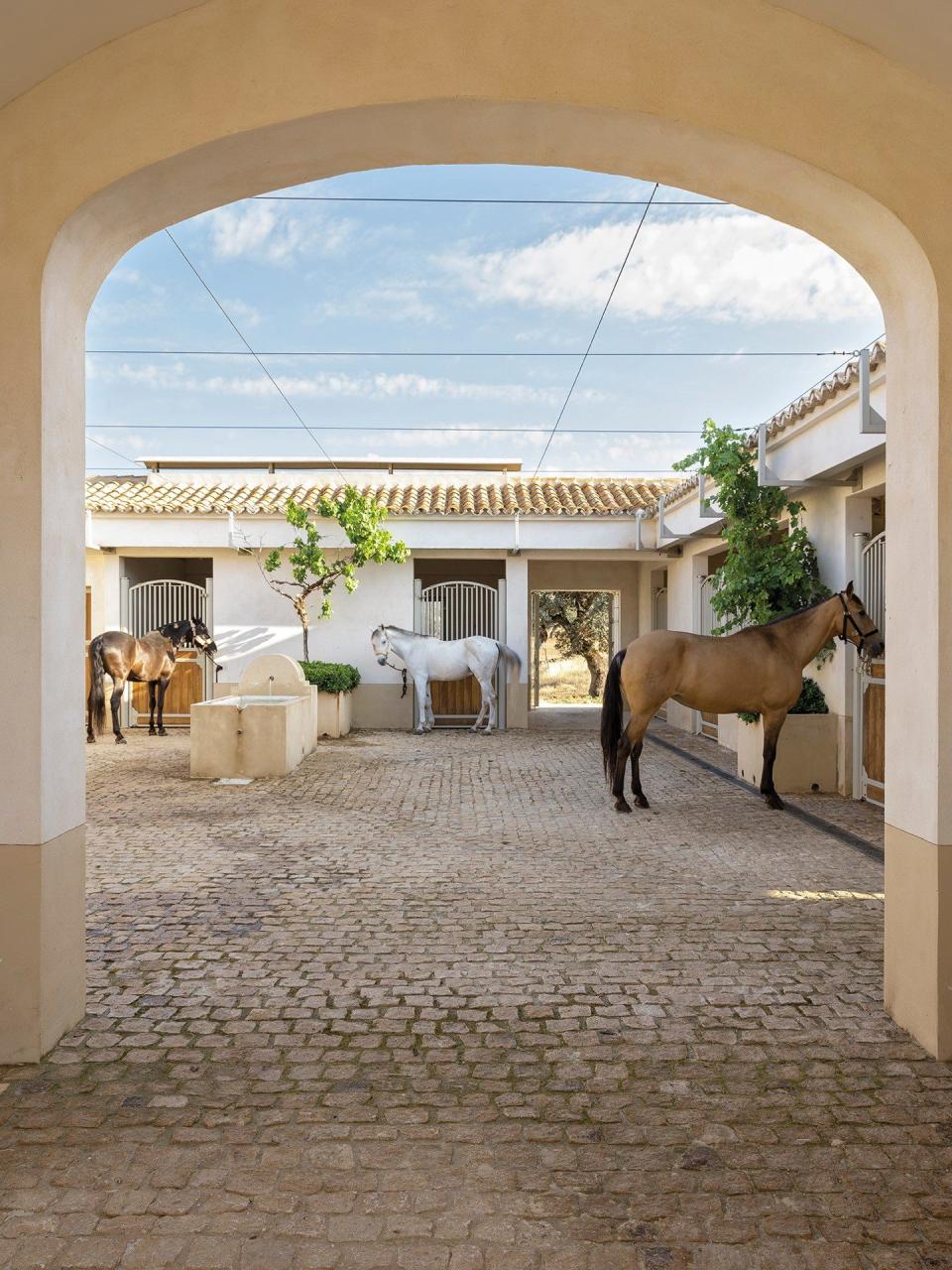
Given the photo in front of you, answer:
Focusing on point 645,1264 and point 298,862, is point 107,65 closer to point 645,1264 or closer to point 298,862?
point 645,1264

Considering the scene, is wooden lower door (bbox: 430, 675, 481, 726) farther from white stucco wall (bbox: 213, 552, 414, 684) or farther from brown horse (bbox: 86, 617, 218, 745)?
brown horse (bbox: 86, 617, 218, 745)

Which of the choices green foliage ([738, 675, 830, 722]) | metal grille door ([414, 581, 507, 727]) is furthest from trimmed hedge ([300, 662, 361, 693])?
green foliage ([738, 675, 830, 722])

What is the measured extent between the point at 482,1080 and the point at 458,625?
41.0 feet

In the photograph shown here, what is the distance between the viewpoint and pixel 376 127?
312 cm

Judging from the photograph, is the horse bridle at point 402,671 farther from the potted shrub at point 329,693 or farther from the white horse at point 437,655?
the potted shrub at point 329,693

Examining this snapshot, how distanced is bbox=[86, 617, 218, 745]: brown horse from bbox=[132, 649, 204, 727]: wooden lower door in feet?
3.33

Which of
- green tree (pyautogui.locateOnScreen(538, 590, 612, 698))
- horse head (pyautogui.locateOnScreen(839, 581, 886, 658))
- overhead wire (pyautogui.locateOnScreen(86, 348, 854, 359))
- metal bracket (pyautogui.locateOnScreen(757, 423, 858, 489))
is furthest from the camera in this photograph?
green tree (pyautogui.locateOnScreen(538, 590, 612, 698))

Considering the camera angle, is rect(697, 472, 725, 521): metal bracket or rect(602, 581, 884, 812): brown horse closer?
rect(602, 581, 884, 812): brown horse

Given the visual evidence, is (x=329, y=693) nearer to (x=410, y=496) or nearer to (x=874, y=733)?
(x=410, y=496)

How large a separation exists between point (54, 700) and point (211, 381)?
13124mm

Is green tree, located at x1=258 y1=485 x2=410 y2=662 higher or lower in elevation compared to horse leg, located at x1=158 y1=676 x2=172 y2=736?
higher

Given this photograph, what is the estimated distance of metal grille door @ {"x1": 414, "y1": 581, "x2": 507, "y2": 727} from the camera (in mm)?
15094

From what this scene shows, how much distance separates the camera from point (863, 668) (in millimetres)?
7965

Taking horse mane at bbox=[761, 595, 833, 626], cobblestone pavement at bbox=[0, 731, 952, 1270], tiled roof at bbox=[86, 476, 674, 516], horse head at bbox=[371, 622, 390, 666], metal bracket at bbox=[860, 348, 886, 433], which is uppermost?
tiled roof at bbox=[86, 476, 674, 516]
